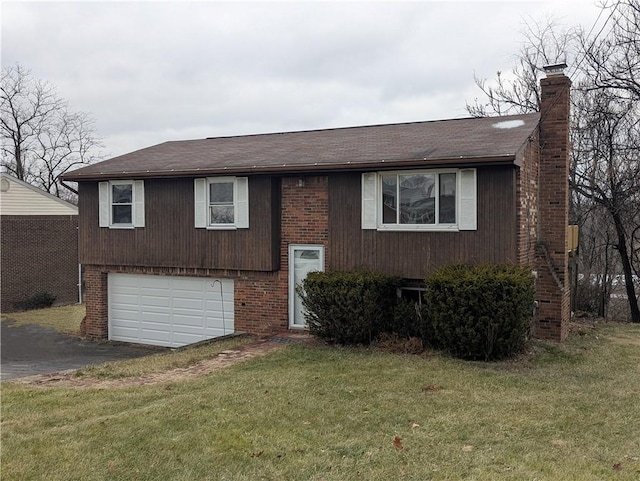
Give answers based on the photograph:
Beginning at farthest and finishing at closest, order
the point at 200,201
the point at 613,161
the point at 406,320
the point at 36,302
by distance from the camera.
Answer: the point at 36,302 → the point at 613,161 → the point at 200,201 → the point at 406,320

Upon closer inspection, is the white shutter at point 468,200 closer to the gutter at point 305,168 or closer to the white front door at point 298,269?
the gutter at point 305,168

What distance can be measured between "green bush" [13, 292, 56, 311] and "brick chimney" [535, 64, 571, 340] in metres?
19.1

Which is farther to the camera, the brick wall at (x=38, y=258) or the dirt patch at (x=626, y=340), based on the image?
the brick wall at (x=38, y=258)

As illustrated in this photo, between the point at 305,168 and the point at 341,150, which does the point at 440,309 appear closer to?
the point at 305,168

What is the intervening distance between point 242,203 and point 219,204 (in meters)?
0.69

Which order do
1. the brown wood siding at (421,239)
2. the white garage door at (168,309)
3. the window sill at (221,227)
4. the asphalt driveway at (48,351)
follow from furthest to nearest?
the white garage door at (168,309) → the window sill at (221,227) → the asphalt driveway at (48,351) → the brown wood siding at (421,239)

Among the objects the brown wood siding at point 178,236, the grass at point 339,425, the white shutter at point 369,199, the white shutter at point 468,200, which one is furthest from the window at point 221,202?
the white shutter at point 468,200

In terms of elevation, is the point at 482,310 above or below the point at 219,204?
below

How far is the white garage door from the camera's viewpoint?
45.5 feet

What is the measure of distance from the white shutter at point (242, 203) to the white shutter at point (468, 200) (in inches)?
190

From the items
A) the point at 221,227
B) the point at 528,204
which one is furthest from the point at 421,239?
the point at 221,227

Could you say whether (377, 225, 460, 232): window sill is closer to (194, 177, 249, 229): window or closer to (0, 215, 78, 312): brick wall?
(194, 177, 249, 229): window

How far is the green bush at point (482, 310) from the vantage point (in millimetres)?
9594

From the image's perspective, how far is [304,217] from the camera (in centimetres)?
1274
